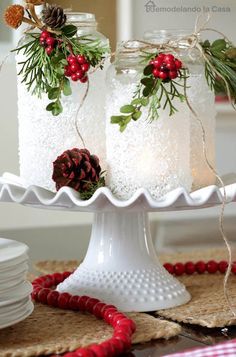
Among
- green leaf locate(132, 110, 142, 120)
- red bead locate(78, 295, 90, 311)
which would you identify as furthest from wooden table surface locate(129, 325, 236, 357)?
green leaf locate(132, 110, 142, 120)

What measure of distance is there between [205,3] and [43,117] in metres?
1.30

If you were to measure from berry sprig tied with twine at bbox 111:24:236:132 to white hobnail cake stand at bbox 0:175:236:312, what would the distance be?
0.10 m

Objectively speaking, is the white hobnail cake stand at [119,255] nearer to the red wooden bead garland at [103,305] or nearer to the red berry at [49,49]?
the red wooden bead garland at [103,305]

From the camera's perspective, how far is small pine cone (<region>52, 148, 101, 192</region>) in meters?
1.00

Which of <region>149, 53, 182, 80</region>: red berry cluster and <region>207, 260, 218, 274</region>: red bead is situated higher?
<region>149, 53, 182, 80</region>: red berry cluster

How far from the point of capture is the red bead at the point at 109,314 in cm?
93

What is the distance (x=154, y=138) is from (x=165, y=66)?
3.6 inches

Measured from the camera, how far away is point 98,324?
939 millimetres

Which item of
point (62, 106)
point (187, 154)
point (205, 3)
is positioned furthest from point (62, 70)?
point (205, 3)

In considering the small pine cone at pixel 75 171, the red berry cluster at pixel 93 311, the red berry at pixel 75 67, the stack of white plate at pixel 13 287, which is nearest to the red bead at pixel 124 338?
the red berry cluster at pixel 93 311

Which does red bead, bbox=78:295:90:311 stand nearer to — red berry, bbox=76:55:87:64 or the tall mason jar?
the tall mason jar

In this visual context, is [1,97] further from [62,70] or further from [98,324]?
[98,324]

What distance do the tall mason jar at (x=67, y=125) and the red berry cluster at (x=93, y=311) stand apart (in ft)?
0.45

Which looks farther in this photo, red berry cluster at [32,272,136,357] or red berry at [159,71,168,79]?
red berry at [159,71,168,79]
